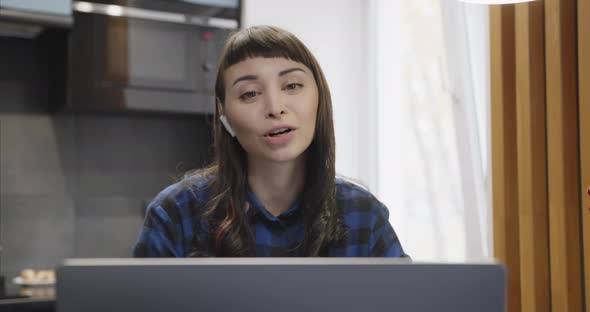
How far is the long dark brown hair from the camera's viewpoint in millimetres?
1149

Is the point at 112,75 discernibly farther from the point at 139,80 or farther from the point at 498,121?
the point at 498,121

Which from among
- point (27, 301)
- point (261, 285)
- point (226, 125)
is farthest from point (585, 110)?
point (27, 301)

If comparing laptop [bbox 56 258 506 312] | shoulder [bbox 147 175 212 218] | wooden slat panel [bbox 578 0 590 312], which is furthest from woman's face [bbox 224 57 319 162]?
wooden slat panel [bbox 578 0 590 312]

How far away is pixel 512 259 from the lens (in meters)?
1.73

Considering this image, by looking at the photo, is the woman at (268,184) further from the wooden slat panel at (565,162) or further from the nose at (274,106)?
the wooden slat panel at (565,162)

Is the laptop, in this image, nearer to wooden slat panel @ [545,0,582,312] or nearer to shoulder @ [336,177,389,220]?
shoulder @ [336,177,389,220]

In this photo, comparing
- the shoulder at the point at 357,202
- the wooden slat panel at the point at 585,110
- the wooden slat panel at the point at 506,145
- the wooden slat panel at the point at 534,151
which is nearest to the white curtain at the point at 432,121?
the wooden slat panel at the point at 506,145

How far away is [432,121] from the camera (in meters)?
2.61

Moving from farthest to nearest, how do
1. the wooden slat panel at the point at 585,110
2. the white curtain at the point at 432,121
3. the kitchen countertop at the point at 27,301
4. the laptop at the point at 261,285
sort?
the white curtain at the point at 432,121 < the kitchen countertop at the point at 27,301 < the wooden slat panel at the point at 585,110 < the laptop at the point at 261,285

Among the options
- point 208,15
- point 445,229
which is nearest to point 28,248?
point 208,15

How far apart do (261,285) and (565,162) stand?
3.74 ft

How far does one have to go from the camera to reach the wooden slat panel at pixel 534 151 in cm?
161

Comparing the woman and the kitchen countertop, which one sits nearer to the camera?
the woman

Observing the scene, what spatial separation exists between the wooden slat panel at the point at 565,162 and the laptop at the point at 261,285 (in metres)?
1.00
